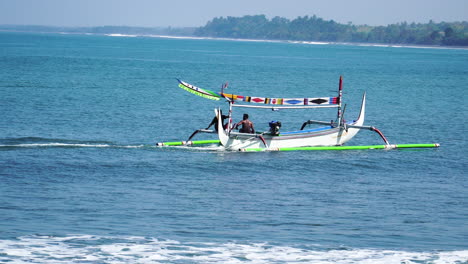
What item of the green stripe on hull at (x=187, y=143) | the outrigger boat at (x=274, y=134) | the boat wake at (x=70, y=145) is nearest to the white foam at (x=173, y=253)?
the outrigger boat at (x=274, y=134)

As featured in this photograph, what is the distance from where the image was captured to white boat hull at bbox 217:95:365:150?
3441 cm

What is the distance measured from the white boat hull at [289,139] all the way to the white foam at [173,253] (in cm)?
1315

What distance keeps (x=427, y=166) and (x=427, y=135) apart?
1112 centimetres

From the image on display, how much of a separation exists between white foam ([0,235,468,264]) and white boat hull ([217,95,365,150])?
13154 millimetres

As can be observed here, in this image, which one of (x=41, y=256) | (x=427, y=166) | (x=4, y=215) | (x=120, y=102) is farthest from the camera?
(x=120, y=102)

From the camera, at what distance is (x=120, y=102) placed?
193 feet

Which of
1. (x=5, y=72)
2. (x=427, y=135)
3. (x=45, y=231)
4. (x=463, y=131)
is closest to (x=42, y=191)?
(x=45, y=231)

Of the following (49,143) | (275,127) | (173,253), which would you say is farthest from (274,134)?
(173,253)

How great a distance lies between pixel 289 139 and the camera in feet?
117

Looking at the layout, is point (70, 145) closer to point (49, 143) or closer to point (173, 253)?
point (49, 143)

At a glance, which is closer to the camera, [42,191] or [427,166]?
[42,191]

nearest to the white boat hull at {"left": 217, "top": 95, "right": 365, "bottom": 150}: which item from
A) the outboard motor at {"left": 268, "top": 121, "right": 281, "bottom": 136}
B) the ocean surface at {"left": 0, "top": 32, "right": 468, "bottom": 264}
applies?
the outboard motor at {"left": 268, "top": 121, "right": 281, "bottom": 136}

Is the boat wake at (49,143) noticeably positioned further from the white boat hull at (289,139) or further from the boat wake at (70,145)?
the white boat hull at (289,139)

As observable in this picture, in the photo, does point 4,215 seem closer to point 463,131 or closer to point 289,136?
point 289,136
